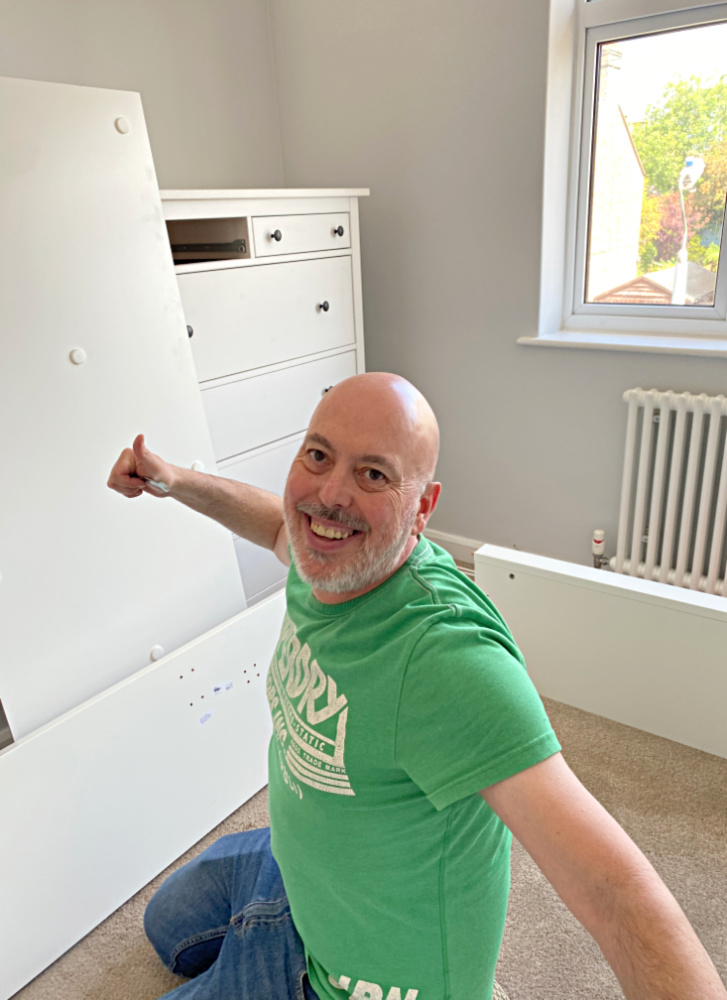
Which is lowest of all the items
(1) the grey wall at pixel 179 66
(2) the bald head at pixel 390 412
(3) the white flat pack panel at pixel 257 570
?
(3) the white flat pack panel at pixel 257 570

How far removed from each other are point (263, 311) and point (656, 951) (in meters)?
2.01

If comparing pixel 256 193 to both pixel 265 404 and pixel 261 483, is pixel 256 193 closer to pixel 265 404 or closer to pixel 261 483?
pixel 265 404

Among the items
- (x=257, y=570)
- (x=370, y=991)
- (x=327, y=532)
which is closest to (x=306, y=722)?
(x=327, y=532)

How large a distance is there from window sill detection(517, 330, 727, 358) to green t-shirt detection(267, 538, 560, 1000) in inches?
65.1

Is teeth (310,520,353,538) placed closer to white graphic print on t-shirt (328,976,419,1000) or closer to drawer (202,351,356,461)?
white graphic print on t-shirt (328,976,419,1000)

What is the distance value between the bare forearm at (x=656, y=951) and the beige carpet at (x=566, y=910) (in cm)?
74

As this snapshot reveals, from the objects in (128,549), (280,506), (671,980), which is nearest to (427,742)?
(671,980)

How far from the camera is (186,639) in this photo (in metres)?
1.79

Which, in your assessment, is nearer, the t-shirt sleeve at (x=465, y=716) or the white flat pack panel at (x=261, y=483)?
the t-shirt sleeve at (x=465, y=716)

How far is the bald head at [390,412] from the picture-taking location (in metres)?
0.95

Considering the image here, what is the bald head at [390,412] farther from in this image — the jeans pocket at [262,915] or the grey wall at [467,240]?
the grey wall at [467,240]

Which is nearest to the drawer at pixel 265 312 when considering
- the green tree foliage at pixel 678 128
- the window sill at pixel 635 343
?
the window sill at pixel 635 343

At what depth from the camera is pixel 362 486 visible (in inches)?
37.6

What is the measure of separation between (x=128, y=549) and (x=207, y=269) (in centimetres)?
88
